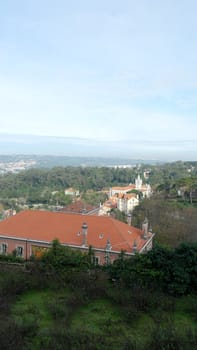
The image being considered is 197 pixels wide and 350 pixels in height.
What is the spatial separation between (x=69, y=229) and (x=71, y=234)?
406 millimetres

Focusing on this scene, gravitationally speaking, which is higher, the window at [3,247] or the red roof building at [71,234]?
the red roof building at [71,234]

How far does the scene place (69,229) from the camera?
52.6ft

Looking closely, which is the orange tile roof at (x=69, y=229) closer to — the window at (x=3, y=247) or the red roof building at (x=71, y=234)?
the red roof building at (x=71, y=234)

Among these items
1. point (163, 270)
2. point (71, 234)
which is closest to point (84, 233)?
point (71, 234)

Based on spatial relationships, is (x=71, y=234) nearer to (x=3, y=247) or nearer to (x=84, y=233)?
(x=84, y=233)

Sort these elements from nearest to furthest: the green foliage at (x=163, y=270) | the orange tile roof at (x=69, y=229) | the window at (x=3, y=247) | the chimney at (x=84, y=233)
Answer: the green foliage at (x=163, y=270), the chimney at (x=84, y=233), the orange tile roof at (x=69, y=229), the window at (x=3, y=247)

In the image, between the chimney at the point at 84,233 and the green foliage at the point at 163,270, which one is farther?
the chimney at the point at 84,233

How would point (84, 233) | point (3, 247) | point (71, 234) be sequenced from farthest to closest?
point (3, 247), point (71, 234), point (84, 233)

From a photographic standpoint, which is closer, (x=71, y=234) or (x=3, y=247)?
(x=71, y=234)

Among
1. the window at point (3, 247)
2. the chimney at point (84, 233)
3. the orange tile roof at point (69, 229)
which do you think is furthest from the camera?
the window at point (3, 247)

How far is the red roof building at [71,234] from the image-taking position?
14727mm

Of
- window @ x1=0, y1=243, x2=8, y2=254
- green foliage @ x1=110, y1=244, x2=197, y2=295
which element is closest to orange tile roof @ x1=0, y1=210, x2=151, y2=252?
window @ x1=0, y1=243, x2=8, y2=254

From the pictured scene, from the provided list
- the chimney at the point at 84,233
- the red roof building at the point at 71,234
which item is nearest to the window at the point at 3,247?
the red roof building at the point at 71,234

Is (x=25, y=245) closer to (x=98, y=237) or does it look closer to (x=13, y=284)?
(x=98, y=237)
